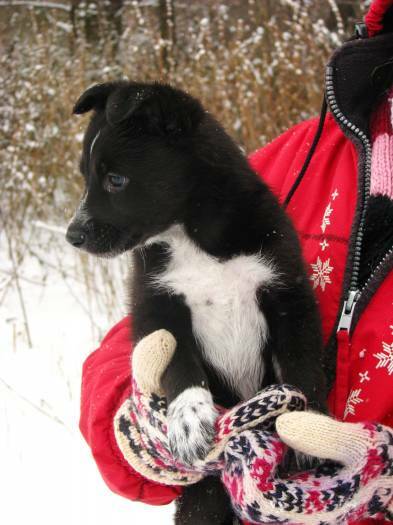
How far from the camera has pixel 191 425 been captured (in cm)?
149

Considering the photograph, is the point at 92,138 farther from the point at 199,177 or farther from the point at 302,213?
the point at 302,213

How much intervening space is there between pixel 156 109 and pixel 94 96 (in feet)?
0.89

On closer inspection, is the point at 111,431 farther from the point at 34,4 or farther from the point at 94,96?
the point at 34,4

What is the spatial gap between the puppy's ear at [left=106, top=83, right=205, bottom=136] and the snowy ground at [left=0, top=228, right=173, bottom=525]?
1981 mm

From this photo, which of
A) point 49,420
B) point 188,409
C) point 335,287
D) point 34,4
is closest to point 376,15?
point 335,287

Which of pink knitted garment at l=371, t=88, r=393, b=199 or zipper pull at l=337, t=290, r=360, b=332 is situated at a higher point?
pink knitted garment at l=371, t=88, r=393, b=199

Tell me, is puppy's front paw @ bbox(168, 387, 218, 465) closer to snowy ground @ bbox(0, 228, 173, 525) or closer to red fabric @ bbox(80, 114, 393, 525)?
red fabric @ bbox(80, 114, 393, 525)

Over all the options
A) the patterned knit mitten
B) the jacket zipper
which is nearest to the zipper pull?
the jacket zipper

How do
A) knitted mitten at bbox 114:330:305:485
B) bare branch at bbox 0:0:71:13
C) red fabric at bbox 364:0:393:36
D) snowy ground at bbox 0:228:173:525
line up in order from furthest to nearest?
bare branch at bbox 0:0:71:13, snowy ground at bbox 0:228:173:525, red fabric at bbox 364:0:393:36, knitted mitten at bbox 114:330:305:485

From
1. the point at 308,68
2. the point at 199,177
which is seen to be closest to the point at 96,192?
the point at 199,177

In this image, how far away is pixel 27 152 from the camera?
6.80 meters

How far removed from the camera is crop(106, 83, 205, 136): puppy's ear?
1798 millimetres

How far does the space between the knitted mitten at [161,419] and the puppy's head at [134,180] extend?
1.57 feet

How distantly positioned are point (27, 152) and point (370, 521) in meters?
6.00
